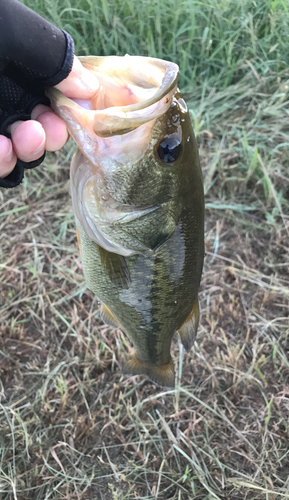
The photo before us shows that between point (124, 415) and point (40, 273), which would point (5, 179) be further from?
point (124, 415)

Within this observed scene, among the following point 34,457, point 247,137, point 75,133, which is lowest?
point 34,457

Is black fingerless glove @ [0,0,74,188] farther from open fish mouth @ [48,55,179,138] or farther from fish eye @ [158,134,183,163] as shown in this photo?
fish eye @ [158,134,183,163]

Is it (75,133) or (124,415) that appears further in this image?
(124,415)

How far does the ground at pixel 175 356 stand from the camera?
6.90 feet

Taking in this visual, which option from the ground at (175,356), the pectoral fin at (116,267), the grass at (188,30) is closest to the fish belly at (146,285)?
the pectoral fin at (116,267)

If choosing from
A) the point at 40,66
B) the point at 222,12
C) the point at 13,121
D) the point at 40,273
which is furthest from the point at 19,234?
the point at 222,12

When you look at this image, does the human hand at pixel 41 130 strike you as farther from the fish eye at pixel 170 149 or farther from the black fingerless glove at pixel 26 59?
the fish eye at pixel 170 149

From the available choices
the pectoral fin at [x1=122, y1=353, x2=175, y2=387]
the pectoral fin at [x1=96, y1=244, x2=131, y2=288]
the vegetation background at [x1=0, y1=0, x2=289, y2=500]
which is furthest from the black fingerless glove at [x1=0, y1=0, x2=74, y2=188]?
the vegetation background at [x1=0, y1=0, x2=289, y2=500]

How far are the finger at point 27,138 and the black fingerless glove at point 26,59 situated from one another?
0.13 feet

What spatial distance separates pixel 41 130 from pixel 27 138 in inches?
2.2

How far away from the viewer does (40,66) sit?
3.62 feet

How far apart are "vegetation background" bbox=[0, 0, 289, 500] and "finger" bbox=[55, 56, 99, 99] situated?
1.62 meters

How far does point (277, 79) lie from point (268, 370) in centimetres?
235

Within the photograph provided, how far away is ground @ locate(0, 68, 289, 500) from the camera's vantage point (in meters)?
2.10
